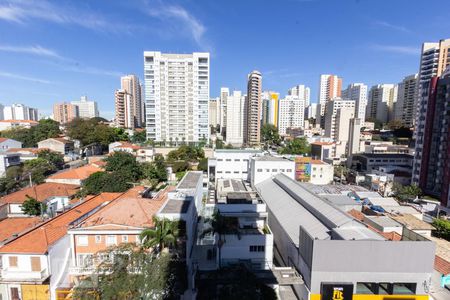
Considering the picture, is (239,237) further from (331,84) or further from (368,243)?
(331,84)

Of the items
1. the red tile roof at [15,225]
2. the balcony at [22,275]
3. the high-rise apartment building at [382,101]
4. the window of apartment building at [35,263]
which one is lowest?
the balcony at [22,275]

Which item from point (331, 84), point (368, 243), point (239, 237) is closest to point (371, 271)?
point (368, 243)

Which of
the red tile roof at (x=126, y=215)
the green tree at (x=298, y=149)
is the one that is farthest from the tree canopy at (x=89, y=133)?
the green tree at (x=298, y=149)

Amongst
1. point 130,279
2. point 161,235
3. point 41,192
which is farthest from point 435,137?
point 41,192

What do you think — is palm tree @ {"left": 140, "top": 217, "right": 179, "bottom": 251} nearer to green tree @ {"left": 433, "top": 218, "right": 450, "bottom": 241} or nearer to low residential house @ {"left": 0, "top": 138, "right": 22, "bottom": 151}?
green tree @ {"left": 433, "top": 218, "right": 450, "bottom": 241}

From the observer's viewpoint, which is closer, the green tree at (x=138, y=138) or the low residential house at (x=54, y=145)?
the low residential house at (x=54, y=145)

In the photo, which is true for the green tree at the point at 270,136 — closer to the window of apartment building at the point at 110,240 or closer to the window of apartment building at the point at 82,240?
the window of apartment building at the point at 110,240
